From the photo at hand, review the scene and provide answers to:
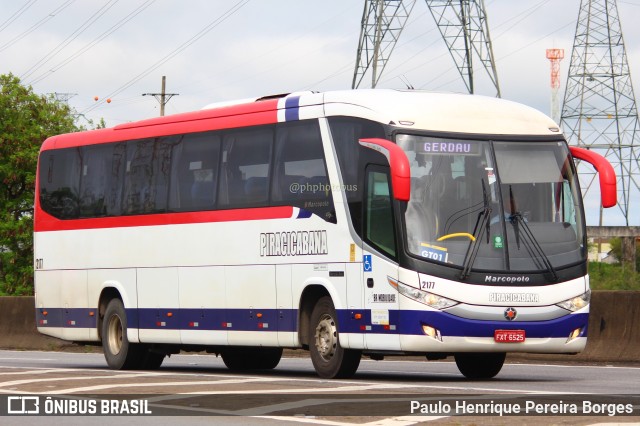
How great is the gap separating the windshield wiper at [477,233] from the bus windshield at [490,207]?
0.01 m

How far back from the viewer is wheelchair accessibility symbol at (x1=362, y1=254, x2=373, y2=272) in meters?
18.7

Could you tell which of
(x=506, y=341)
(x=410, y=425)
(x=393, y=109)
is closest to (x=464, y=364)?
(x=506, y=341)

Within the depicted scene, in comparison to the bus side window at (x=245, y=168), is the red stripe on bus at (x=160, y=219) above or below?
below

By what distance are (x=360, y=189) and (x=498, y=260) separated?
1897 mm

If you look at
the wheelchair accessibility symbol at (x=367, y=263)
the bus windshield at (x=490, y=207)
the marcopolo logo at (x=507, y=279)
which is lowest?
the marcopolo logo at (x=507, y=279)

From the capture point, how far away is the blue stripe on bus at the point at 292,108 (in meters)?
20.2

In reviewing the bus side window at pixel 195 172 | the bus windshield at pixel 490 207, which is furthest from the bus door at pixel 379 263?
the bus side window at pixel 195 172

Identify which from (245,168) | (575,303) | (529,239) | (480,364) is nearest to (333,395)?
(529,239)

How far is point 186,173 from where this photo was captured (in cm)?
2238

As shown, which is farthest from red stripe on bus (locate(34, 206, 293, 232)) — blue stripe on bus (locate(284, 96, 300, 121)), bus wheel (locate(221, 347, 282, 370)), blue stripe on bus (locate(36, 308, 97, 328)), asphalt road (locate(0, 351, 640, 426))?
bus wheel (locate(221, 347, 282, 370))

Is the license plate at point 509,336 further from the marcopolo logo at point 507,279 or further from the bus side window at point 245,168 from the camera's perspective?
the bus side window at point 245,168

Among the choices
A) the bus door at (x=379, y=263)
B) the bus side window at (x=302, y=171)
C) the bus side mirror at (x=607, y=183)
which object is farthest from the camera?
the bus side window at (x=302, y=171)

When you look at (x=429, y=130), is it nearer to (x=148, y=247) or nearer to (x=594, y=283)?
(x=148, y=247)

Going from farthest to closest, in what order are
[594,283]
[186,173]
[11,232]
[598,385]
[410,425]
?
[11,232]
[594,283]
[186,173]
[598,385]
[410,425]
